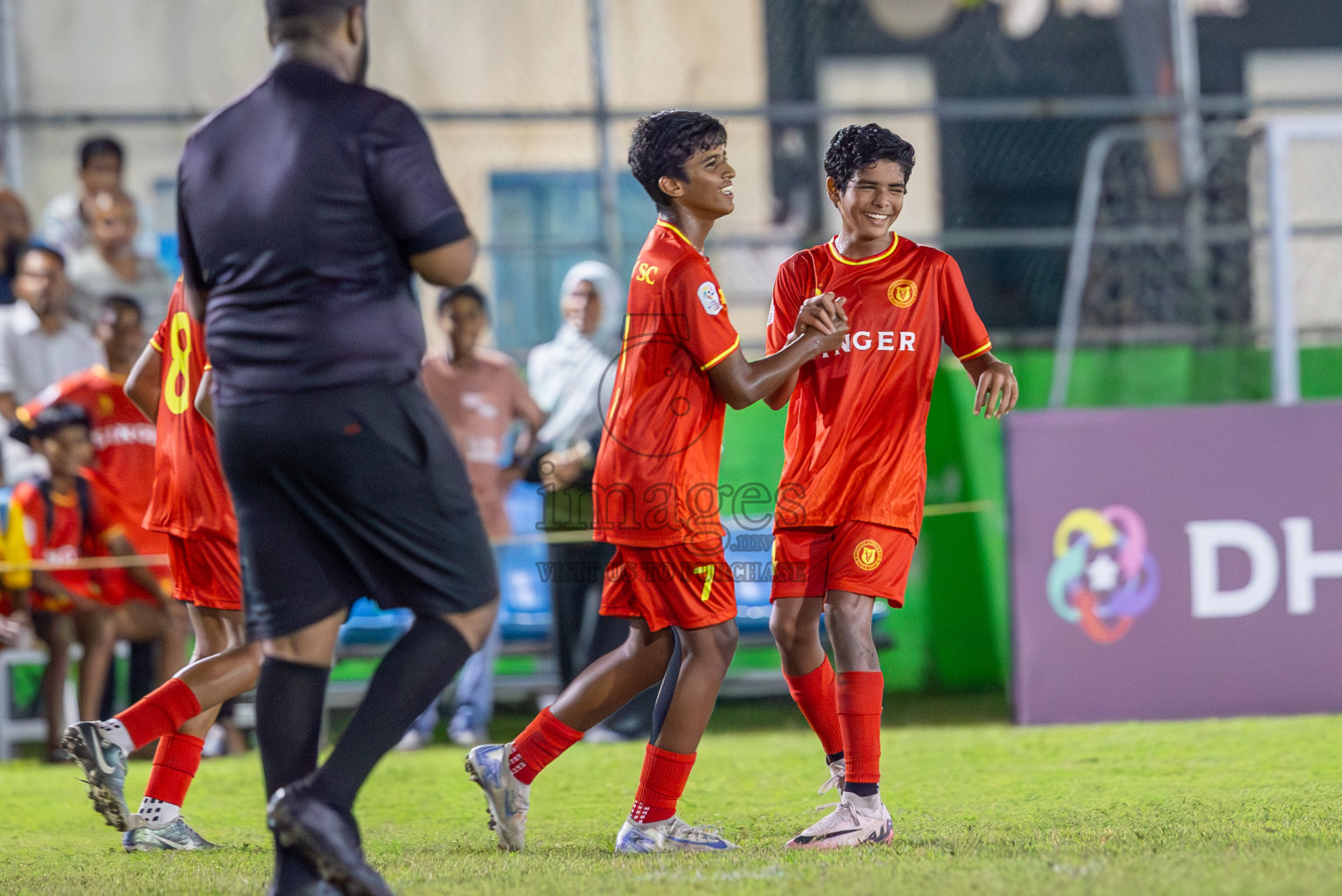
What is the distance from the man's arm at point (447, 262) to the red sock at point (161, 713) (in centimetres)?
177

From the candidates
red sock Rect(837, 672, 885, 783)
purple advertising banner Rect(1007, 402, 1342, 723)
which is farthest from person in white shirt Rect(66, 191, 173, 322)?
red sock Rect(837, 672, 885, 783)

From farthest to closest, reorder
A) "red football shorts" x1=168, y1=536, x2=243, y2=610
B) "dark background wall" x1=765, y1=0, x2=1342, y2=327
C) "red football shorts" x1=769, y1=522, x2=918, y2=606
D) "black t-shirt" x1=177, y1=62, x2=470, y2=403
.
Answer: "dark background wall" x1=765, y1=0, x2=1342, y2=327, "red football shorts" x1=168, y1=536, x2=243, y2=610, "red football shorts" x1=769, y1=522, x2=918, y2=606, "black t-shirt" x1=177, y1=62, x2=470, y2=403

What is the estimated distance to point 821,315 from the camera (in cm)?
407

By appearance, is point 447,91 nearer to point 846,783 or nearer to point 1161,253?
point 1161,253

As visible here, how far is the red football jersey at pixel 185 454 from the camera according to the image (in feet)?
15.0

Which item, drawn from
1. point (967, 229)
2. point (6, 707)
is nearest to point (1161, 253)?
point (967, 229)

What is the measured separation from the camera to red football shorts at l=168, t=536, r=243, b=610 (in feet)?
15.0

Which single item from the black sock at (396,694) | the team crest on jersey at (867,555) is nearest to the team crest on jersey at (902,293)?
the team crest on jersey at (867,555)

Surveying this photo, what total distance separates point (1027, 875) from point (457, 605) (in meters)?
1.38

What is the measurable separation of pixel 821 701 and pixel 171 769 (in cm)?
184

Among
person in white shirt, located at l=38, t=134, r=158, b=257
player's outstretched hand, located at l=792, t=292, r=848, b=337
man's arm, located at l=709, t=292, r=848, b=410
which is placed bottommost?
man's arm, located at l=709, t=292, r=848, b=410

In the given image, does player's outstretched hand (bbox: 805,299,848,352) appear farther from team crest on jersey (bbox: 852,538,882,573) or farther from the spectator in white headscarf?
the spectator in white headscarf

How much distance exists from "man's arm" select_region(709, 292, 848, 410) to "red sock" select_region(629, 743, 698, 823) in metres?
0.93

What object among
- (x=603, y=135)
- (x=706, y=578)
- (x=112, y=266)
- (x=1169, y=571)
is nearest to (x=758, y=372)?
(x=706, y=578)
